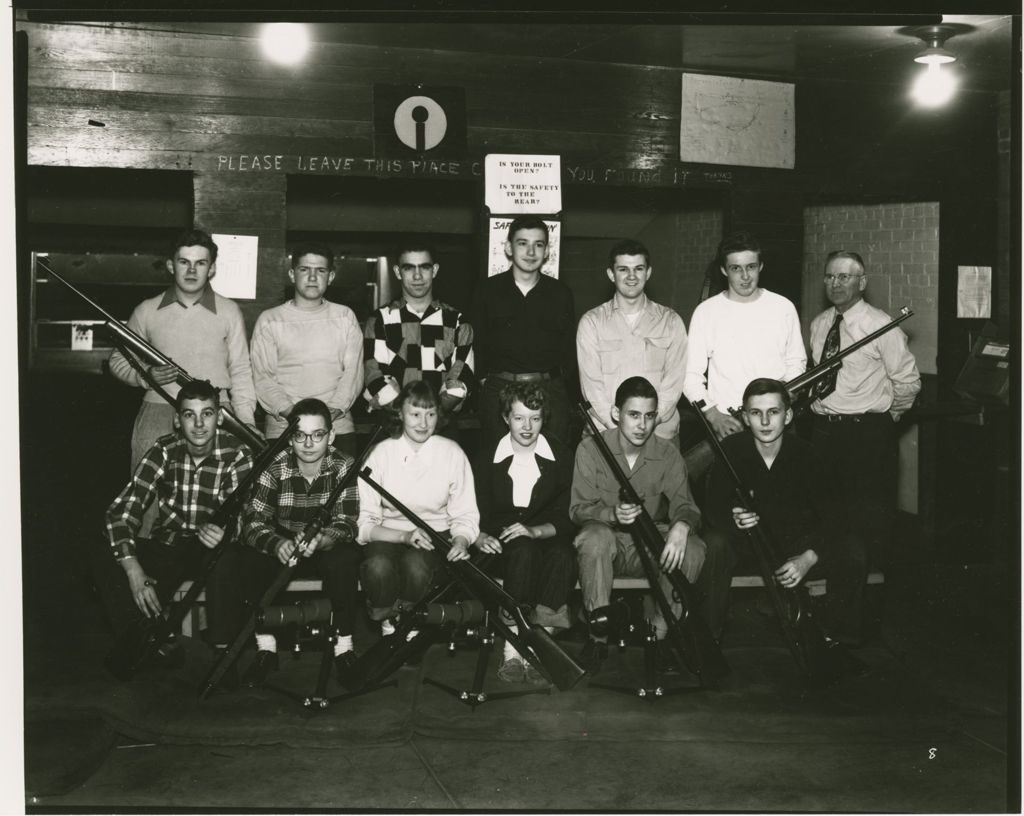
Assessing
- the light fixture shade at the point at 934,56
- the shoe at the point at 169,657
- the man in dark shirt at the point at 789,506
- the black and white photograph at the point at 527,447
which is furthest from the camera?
the light fixture shade at the point at 934,56

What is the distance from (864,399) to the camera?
5098mm

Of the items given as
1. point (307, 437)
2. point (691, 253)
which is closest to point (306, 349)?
point (307, 437)

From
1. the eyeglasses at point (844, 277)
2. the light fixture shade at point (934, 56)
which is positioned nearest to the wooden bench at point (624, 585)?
the eyeglasses at point (844, 277)

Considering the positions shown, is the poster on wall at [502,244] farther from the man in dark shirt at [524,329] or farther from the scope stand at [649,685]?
the scope stand at [649,685]

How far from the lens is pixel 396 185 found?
328 inches

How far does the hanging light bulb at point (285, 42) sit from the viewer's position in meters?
5.12

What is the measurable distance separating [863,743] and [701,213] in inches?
212

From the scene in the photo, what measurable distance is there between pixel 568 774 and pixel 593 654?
2.33ft

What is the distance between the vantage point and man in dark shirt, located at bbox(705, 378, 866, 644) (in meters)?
4.14

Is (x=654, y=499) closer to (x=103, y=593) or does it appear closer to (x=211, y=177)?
(x=103, y=593)

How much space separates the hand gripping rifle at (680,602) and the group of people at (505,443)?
0.06 metres

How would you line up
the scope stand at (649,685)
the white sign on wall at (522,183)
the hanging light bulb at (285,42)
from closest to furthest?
the scope stand at (649,685) < the hanging light bulb at (285,42) < the white sign on wall at (522,183)

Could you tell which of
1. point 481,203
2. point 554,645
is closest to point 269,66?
point 481,203

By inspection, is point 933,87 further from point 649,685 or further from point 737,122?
point 649,685
